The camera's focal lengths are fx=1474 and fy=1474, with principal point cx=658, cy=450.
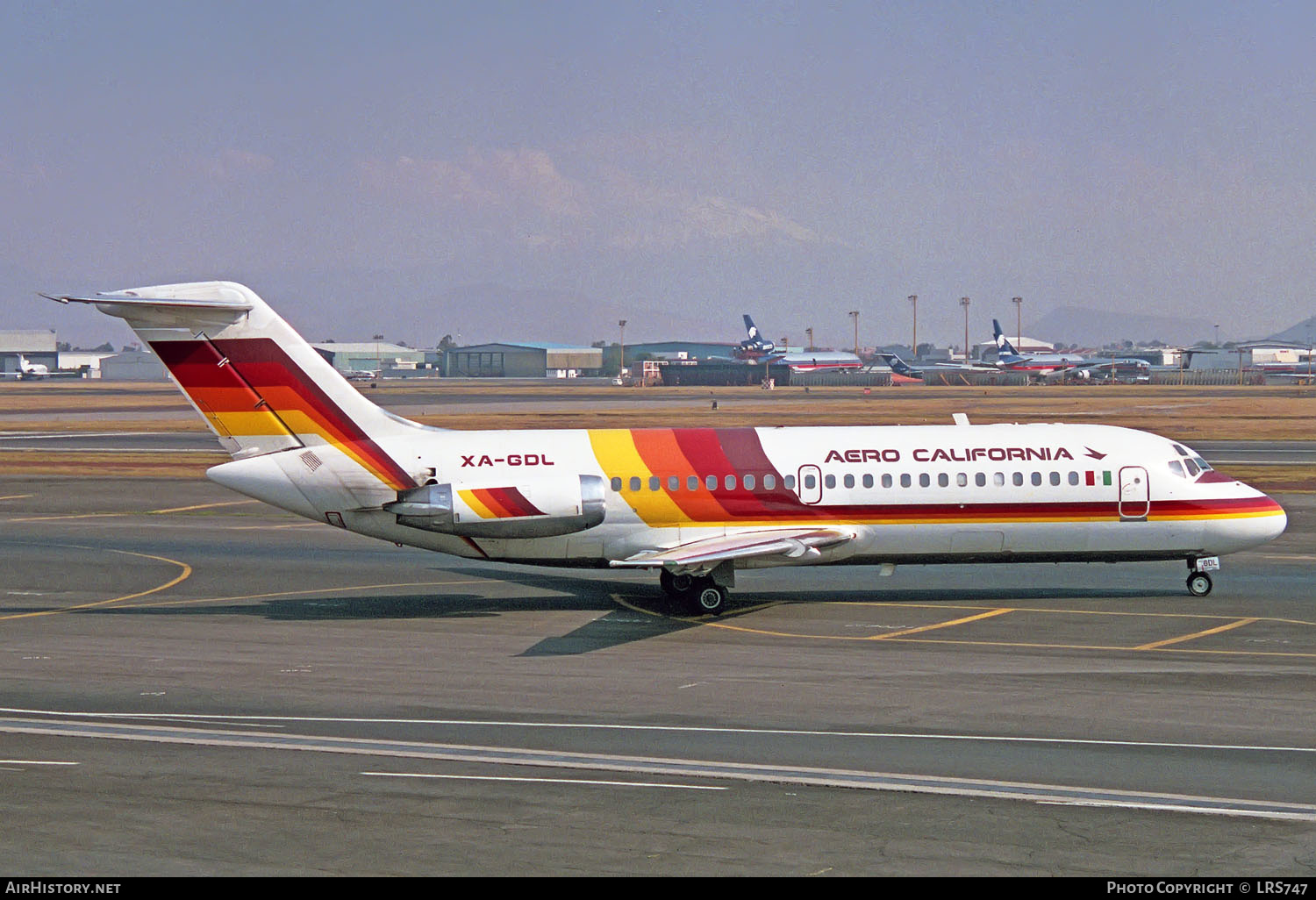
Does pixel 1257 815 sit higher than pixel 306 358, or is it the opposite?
pixel 306 358

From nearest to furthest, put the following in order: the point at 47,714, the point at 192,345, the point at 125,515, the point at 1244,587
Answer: the point at 47,714
the point at 192,345
the point at 1244,587
the point at 125,515

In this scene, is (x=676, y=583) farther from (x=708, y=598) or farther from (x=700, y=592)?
(x=708, y=598)

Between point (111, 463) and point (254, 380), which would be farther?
point (111, 463)

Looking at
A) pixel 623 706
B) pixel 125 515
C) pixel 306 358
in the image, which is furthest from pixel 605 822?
pixel 125 515

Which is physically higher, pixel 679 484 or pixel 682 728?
pixel 679 484

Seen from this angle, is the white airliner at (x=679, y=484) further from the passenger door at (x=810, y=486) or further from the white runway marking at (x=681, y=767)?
the white runway marking at (x=681, y=767)

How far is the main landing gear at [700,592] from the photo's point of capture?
106 ft

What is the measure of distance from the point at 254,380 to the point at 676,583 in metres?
10.3

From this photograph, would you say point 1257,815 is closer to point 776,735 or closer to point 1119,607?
point 776,735

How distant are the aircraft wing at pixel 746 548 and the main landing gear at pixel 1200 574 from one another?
8.28 m

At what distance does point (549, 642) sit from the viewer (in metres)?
29.4

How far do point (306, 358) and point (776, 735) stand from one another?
16.0m

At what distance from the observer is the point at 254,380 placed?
32.2 meters

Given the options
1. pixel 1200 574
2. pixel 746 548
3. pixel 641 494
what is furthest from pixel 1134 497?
pixel 641 494
